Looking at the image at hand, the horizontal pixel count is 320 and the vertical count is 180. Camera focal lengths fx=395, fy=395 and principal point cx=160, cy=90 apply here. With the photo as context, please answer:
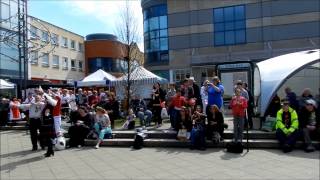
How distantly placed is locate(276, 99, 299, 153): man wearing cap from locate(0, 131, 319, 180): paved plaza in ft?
1.21

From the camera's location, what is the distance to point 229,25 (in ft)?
139

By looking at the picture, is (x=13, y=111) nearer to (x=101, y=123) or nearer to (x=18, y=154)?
(x=18, y=154)

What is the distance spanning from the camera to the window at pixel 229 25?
41.9m

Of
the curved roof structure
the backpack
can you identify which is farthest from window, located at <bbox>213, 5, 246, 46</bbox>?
the backpack

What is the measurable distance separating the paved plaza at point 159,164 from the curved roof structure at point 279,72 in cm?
340

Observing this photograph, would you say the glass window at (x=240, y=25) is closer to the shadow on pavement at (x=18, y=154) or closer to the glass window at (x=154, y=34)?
the glass window at (x=154, y=34)

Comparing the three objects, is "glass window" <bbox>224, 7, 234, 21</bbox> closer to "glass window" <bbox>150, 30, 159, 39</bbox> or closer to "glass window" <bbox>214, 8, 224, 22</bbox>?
"glass window" <bbox>214, 8, 224, 22</bbox>

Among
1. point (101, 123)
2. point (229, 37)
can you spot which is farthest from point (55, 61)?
point (101, 123)

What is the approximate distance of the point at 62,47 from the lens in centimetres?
5772

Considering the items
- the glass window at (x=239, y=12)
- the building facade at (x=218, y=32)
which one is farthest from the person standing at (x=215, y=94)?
the glass window at (x=239, y=12)

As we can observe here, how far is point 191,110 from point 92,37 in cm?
5447

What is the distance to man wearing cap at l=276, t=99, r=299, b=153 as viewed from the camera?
11328 millimetres

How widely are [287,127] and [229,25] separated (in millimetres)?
32104

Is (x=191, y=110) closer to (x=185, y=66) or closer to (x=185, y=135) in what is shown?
(x=185, y=135)
